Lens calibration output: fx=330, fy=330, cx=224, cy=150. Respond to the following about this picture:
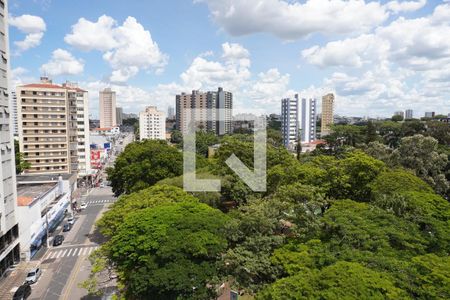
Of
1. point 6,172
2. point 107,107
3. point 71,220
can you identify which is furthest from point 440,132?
point 107,107

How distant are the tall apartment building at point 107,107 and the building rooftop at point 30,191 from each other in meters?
108

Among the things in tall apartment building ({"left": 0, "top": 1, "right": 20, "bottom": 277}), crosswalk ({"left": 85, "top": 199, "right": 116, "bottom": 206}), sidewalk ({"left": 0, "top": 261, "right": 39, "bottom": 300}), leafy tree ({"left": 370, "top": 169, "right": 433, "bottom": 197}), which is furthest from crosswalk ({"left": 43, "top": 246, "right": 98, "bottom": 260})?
leafy tree ({"left": 370, "top": 169, "right": 433, "bottom": 197})

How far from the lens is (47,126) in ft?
135

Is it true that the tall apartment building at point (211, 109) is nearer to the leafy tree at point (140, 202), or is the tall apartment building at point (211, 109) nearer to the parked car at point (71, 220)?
the parked car at point (71, 220)

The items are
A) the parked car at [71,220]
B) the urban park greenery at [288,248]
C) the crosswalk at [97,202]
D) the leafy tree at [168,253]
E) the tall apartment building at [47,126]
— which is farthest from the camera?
the tall apartment building at [47,126]

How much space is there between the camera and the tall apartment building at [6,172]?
18281mm

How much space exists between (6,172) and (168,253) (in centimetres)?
1218

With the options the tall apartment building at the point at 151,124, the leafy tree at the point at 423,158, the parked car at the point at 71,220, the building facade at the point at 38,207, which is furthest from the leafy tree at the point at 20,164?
the tall apartment building at the point at 151,124

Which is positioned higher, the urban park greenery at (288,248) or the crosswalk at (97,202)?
the urban park greenery at (288,248)

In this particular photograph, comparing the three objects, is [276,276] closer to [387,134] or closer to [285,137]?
[387,134]

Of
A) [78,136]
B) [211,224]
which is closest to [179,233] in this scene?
[211,224]

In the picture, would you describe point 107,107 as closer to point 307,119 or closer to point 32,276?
point 307,119

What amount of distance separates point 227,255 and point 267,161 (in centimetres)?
1667

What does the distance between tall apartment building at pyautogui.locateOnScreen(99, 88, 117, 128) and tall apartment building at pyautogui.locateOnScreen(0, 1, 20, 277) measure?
118 m
